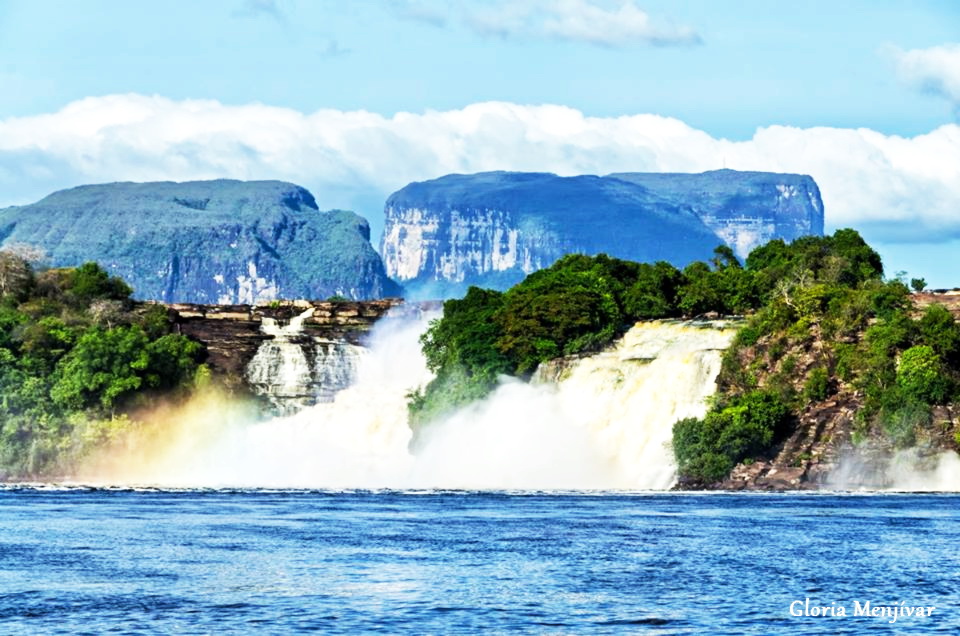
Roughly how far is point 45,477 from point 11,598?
252 feet

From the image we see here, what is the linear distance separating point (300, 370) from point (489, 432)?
2394cm

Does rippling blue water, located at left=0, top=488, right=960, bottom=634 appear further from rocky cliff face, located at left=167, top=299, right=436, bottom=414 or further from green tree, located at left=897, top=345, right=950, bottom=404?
rocky cliff face, located at left=167, top=299, right=436, bottom=414

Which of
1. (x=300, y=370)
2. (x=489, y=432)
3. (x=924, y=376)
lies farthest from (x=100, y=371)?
(x=924, y=376)

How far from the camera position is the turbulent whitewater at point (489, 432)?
111 m

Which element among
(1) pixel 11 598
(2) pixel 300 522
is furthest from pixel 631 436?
(1) pixel 11 598

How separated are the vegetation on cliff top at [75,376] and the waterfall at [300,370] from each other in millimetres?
4979

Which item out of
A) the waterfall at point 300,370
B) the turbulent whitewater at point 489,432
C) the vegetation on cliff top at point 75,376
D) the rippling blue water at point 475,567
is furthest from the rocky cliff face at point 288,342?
the rippling blue water at point 475,567

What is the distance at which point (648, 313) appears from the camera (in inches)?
5143

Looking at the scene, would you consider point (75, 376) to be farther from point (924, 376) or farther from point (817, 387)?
point (924, 376)

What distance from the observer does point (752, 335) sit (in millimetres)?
113312

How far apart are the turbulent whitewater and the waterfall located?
21cm

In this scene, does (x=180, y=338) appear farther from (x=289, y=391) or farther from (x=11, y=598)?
(x=11, y=598)

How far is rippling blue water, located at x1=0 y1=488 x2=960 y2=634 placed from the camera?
4441 cm

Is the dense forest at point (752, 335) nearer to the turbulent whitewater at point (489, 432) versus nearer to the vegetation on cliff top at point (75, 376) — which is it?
the turbulent whitewater at point (489, 432)
